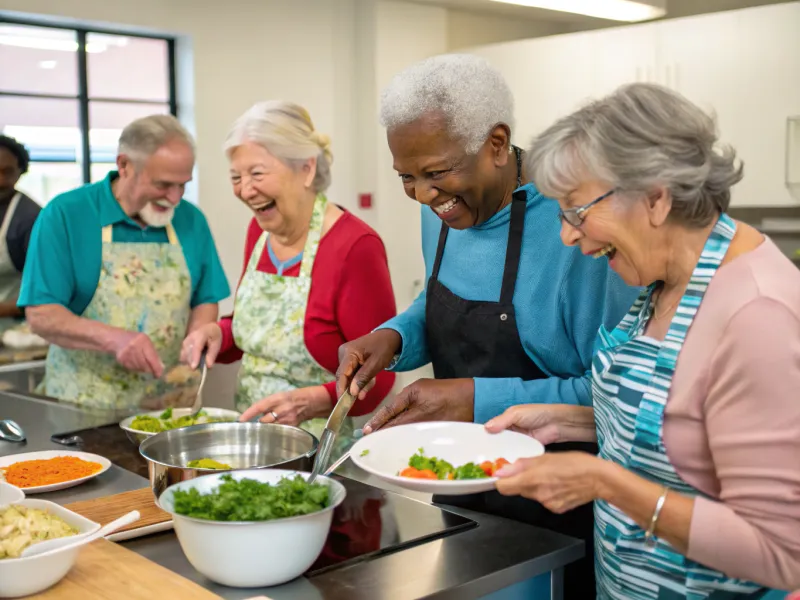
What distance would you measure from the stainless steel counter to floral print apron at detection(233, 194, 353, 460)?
0.78 meters

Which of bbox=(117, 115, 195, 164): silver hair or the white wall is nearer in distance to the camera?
bbox=(117, 115, 195, 164): silver hair

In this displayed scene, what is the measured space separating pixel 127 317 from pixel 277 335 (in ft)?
2.05

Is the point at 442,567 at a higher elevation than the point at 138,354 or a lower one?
lower

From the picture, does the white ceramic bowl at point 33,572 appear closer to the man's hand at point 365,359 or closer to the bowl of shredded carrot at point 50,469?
the bowl of shredded carrot at point 50,469

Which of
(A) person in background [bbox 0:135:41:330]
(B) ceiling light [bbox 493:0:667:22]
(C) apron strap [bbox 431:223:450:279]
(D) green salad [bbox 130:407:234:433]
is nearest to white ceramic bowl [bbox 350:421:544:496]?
(C) apron strap [bbox 431:223:450:279]

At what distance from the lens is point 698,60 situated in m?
4.20

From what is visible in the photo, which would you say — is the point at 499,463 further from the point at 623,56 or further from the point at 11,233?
the point at 623,56

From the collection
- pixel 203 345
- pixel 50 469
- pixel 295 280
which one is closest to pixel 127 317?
pixel 203 345

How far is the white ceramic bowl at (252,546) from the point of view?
47.6 inches

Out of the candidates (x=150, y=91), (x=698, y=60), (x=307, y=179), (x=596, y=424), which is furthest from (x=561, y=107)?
(x=596, y=424)

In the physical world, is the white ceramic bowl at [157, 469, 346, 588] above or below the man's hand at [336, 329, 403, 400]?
below

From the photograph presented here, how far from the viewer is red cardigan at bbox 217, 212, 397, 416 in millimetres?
2297

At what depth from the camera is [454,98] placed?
1578mm

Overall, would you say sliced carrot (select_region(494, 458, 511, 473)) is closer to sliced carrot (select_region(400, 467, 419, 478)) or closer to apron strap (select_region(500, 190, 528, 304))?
sliced carrot (select_region(400, 467, 419, 478))
